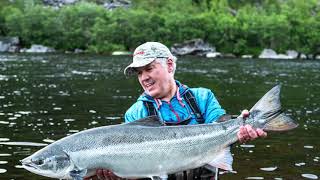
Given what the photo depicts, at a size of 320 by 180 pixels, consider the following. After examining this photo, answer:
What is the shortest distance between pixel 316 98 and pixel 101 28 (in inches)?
3546

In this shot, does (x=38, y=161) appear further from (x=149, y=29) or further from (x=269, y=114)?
(x=149, y=29)

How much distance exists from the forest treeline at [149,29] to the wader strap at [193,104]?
99.7 metres

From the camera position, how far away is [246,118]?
20.7 ft

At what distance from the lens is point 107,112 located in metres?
22.5

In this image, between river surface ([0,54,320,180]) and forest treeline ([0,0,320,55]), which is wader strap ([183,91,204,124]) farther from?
forest treeline ([0,0,320,55])

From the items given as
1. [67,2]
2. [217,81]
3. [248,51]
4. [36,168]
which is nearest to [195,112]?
[36,168]

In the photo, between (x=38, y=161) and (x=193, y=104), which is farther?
(x=193, y=104)

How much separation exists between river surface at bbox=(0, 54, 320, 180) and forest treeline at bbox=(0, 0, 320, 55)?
69677 millimetres

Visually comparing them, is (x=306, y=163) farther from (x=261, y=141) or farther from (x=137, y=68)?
(x=137, y=68)

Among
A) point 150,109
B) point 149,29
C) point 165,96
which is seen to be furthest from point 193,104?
point 149,29

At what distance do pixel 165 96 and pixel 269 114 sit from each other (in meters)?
1.27

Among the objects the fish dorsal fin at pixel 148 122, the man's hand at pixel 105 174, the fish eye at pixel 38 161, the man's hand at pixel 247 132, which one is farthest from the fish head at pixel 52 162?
the man's hand at pixel 247 132

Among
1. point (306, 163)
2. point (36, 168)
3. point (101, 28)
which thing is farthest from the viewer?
point (101, 28)

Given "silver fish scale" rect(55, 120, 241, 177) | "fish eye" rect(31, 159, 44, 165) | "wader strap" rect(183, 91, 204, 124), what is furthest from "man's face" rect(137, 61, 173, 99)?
"fish eye" rect(31, 159, 44, 165)
